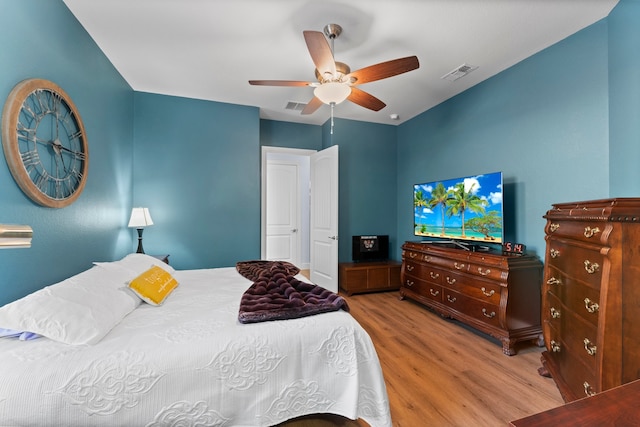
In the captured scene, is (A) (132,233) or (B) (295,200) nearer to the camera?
(A) (132,233)

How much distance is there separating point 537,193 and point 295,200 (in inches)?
168

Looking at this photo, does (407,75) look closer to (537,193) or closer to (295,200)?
(537,193)

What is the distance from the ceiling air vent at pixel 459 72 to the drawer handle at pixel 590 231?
2.15 metres

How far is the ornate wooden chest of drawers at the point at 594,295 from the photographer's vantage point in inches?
47.6

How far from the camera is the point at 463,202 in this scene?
3137 millimetres

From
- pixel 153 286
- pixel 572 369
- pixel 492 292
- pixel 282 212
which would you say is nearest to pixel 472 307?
pixel 492 292

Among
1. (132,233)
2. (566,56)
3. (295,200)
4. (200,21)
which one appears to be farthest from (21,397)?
(295,200)

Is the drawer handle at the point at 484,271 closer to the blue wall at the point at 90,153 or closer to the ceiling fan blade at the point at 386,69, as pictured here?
the ceiling fan blade at the point at 386,69

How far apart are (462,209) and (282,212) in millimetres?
3717

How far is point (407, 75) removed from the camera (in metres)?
3.05

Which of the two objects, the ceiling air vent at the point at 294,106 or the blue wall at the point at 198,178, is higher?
the ceiling air vent at the point at 294,106

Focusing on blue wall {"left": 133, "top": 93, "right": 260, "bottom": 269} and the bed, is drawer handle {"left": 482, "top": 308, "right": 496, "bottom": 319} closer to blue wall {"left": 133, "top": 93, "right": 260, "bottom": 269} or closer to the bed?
the bed

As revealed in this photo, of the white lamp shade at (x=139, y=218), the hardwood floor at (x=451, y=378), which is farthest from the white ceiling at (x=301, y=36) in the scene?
the hardwood floor at (x=451, y=378)

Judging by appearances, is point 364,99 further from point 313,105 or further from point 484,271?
point 484,271
